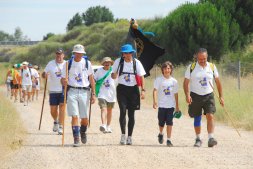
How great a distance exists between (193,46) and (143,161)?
30277 mm

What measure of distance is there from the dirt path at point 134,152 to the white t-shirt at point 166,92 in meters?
0.79

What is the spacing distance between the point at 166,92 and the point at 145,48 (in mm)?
4701

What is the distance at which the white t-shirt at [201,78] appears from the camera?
551 inches

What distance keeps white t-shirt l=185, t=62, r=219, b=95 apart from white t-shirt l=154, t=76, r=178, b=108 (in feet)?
2.12

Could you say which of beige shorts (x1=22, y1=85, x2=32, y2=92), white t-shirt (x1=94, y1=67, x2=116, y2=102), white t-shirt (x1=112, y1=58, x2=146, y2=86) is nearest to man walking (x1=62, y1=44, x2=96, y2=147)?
white t-shirt (x1=112, y1=58, x2=146, y2=86)

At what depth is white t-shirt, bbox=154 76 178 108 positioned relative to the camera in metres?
14.6

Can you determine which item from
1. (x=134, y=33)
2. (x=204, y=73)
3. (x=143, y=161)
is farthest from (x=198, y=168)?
(x=134, y=33)

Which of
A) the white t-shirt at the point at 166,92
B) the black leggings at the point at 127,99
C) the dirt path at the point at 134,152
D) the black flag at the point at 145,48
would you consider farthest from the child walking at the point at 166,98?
the black flag at the point at 145,48

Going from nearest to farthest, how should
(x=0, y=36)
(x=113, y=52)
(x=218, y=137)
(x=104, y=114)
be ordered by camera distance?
1. (x=218, y=137)
2. (x=104, y=114)
3. (x=113, y=52)
4. (x=0, y=36)

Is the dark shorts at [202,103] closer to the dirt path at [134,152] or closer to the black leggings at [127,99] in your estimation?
the dirt path at [134,152]

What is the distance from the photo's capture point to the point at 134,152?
1302cm

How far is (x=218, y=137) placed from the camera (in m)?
15.8

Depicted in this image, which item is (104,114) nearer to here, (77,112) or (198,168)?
(77,112)

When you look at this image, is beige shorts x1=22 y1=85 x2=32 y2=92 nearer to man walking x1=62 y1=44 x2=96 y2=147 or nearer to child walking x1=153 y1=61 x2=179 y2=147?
man walking x1=62 y1=44 x2=96 y2=147
